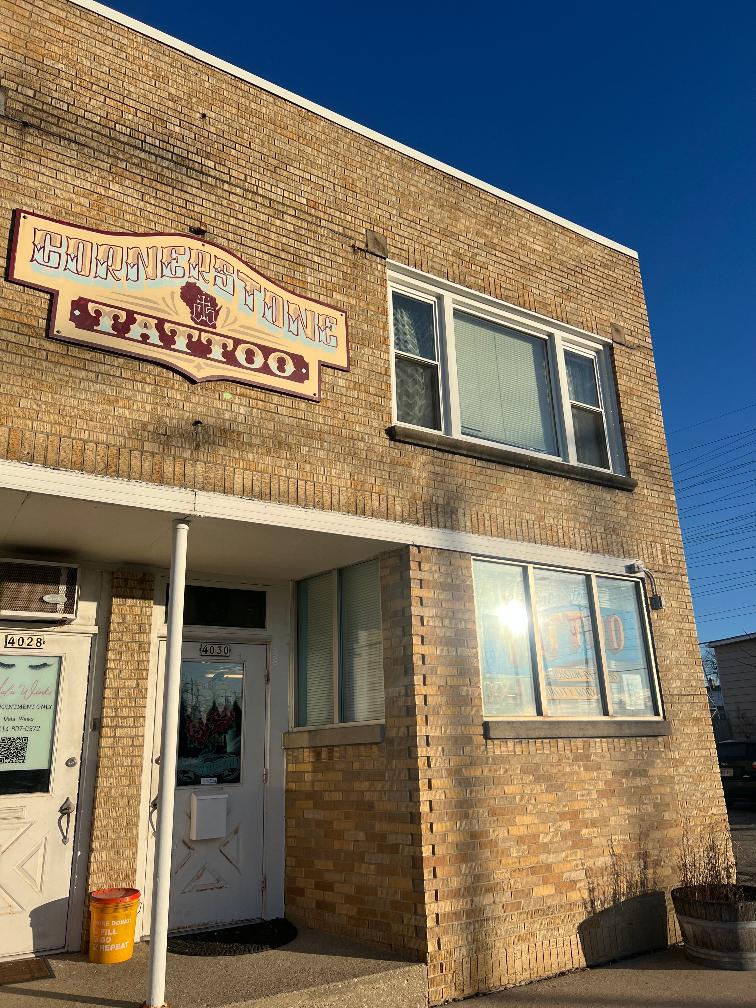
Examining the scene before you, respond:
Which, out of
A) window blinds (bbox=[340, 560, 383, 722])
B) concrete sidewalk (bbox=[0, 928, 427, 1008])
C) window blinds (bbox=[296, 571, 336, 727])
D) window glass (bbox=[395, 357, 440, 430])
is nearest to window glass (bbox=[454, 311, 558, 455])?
window glass (bbox=[395, 357, 440, 430])

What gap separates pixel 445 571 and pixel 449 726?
129cm

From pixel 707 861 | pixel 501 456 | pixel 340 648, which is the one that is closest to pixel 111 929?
pixel 340 648

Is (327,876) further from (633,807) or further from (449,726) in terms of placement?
(633,807)

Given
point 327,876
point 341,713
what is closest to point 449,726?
point 341,713

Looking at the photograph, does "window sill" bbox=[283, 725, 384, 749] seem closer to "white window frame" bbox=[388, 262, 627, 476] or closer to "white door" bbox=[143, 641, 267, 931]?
"white door" bbox=[143, 641, 267, 931]

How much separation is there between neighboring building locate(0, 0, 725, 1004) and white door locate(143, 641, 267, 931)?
0.03 meters

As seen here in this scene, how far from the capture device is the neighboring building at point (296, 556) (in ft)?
19.7

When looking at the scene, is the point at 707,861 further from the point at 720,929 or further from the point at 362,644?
the point at 362,644

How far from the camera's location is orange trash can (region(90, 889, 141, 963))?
5.83 m

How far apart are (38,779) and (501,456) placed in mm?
4814

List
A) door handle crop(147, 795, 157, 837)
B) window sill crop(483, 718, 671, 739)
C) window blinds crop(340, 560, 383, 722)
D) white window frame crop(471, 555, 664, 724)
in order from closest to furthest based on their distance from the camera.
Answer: door handle crop(147, 795, 157, 837), window sill crop(483, 718, 671, 739), window blinds crop(340, 560, 383, 722), white window frame crop(471, 555, 664, 724)

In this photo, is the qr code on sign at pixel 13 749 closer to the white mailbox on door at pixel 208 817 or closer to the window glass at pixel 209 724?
the window glass at pixel 209 724

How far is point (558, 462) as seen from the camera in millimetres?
8094

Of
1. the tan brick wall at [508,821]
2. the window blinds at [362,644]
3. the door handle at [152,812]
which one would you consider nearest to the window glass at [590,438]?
the tan brick wall at [508,821]
